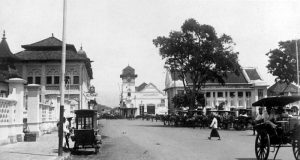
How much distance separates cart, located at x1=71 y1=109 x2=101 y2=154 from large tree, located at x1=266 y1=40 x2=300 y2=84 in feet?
141

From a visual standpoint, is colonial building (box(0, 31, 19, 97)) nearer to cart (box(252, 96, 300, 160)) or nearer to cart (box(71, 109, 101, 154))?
cart (box(71, 109, 101, 154))

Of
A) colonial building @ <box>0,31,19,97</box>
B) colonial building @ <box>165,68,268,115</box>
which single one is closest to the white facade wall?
colonial building @ <box>0,31,19,97</box>

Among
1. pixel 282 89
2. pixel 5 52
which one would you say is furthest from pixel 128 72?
pixel 5 52

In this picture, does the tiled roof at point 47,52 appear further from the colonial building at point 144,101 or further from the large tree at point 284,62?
the colonial building at point 144,101

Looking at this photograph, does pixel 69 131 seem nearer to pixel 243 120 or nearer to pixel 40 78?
pixel 243 120

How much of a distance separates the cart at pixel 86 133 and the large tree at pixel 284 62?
43.0m

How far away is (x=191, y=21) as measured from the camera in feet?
148

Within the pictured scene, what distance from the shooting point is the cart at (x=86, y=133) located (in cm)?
1587

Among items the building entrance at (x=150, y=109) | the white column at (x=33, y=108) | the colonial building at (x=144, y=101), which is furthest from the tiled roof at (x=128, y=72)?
the white column at (x=33, y=108)

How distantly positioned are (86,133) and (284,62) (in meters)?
45.0

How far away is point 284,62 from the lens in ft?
184

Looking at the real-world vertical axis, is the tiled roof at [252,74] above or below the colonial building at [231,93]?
above

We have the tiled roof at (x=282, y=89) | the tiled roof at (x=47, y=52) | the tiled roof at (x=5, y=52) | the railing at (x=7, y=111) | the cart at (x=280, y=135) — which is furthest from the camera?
the tiled roof at (x=282, y=89)

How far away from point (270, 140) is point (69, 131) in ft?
27.7
